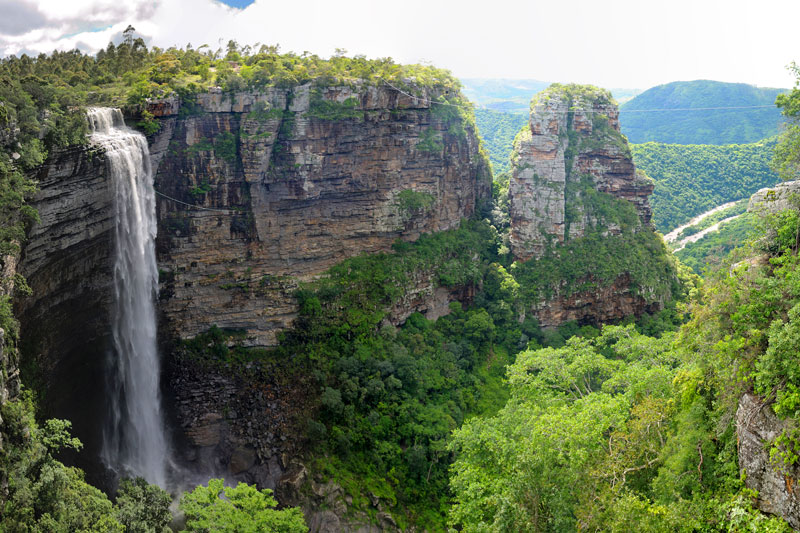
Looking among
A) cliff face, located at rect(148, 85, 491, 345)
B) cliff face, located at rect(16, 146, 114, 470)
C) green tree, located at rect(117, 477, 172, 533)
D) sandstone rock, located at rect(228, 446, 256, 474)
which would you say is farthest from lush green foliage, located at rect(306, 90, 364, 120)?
green tree, located at rect(117, 477, 172, 533)

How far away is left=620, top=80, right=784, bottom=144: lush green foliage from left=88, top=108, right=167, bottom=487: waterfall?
60.3m

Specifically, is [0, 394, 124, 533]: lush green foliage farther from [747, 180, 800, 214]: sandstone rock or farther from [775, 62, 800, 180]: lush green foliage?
[775, 62, 800, 180]: lush green foliage

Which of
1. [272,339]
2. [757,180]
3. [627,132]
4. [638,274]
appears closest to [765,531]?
[272,339]

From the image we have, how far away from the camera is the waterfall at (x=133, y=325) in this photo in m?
24.8

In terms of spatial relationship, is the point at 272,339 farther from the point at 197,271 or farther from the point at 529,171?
the point at 529,171

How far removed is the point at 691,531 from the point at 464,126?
3018 centimetres

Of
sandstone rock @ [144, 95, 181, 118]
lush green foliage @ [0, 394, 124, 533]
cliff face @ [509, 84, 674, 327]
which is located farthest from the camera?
cliff face @ [509, 84, 674, 327]

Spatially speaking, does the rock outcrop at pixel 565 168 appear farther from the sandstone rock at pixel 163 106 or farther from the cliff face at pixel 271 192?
the sandstone rock at pixel 163 106

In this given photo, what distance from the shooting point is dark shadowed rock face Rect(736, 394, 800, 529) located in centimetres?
1051

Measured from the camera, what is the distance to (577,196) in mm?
39500

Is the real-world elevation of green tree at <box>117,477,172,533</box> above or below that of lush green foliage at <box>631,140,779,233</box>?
below

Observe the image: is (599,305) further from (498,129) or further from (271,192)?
(498,129)

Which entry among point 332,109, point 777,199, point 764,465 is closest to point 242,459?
point 332,109

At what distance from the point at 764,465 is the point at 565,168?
3061 cm
